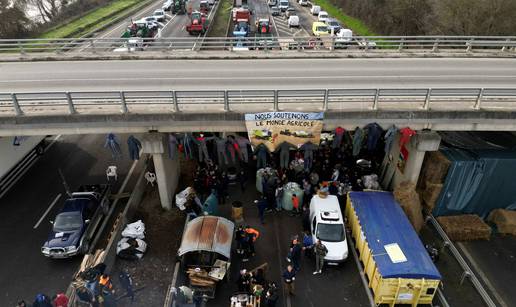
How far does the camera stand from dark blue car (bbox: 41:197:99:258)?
46.7ft

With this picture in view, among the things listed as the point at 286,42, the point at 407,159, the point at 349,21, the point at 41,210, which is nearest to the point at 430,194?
the point at 407,159

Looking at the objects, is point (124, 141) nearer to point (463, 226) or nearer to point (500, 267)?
point (463, 226)

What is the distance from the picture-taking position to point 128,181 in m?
19.4

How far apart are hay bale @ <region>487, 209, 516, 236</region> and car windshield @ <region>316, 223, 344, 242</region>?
7.46 metres

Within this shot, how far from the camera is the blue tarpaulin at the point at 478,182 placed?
51.9 ft

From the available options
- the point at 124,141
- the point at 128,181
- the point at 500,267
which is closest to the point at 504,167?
the point at 500,267

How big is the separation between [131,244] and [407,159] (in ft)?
39.1

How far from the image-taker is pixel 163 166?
16281 millimetres

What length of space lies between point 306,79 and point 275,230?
7163mm

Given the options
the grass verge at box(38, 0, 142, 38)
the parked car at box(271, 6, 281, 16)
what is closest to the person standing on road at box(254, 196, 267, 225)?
the grass verge at box(38, 0, 142, 38)

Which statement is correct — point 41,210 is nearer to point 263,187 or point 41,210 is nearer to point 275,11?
point 263,187

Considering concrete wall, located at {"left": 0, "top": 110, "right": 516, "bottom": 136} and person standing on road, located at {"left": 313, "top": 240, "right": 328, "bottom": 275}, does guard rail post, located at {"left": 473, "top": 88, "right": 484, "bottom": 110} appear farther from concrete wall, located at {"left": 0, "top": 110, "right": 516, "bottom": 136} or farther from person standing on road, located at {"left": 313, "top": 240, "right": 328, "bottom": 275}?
person standing on road, located at {"left": 313, "top": 240, "right": 328, "bottom": 275}

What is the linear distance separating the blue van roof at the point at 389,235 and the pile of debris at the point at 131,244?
8480 millimetres

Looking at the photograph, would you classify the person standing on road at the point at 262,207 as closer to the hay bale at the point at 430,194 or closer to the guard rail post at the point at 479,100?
the hay bale at the point at 430,194
